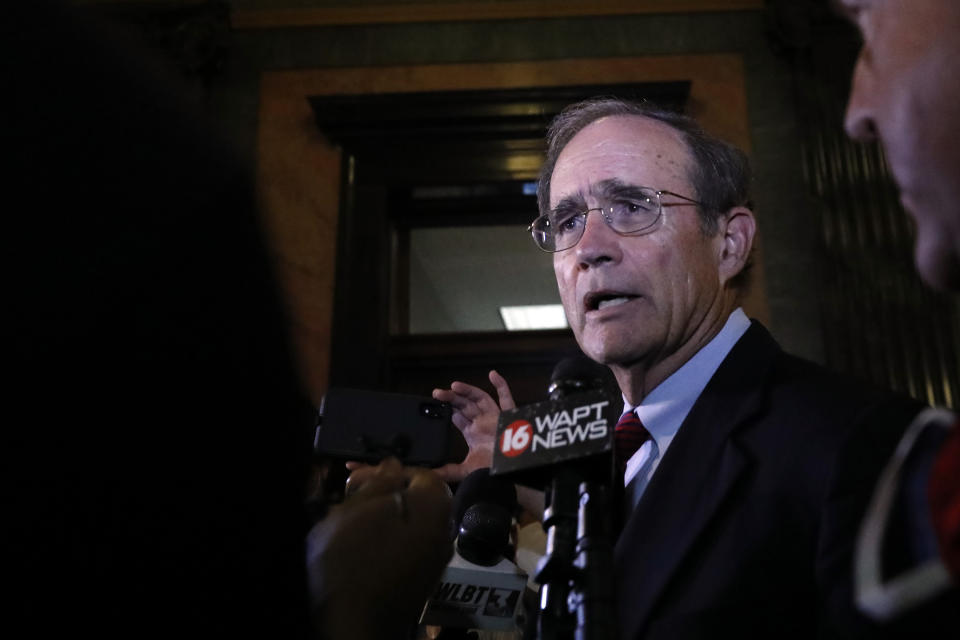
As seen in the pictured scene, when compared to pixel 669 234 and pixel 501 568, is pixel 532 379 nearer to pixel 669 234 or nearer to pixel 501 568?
pixel 669 234

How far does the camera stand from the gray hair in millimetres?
2059

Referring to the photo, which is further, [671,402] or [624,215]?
[624,215]

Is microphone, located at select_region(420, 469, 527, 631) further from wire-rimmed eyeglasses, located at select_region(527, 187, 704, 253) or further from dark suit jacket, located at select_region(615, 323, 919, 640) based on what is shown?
wire-rimmed eyeglasses, located at select_region(527, 187, 704, 253)

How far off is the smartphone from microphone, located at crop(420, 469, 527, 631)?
1.22ft

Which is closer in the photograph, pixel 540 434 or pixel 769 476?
pixel 540 434

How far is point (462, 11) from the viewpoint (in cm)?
553

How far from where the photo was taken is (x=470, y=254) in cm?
568

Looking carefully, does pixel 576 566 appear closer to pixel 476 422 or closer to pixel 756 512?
pixel 756 512

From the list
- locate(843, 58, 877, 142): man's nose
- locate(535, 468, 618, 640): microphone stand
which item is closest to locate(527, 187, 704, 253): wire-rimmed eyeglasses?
locate(535, 468, 618, 640): microphone stand

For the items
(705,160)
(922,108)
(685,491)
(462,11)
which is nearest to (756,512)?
(685,491)

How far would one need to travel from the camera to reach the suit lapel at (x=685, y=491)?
132 centimetres

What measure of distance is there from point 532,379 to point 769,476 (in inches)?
154

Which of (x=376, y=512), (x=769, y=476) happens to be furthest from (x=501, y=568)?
(x=376, y=512)

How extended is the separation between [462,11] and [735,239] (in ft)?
12.7
